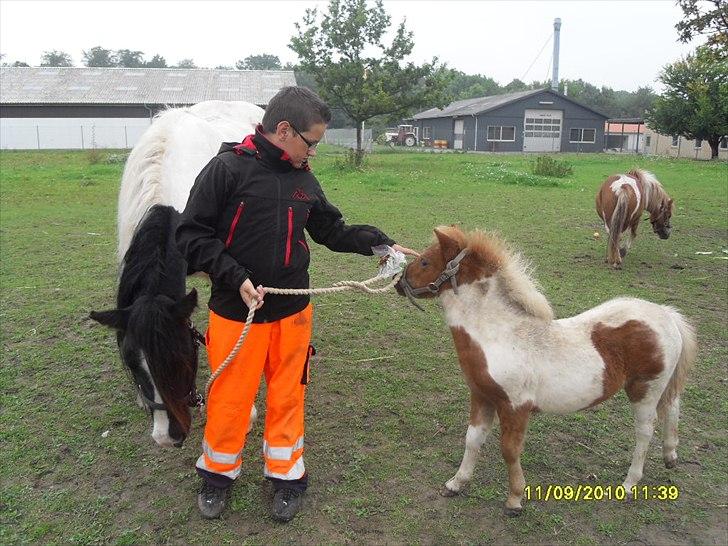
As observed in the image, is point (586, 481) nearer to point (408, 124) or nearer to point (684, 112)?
point (684, 112)

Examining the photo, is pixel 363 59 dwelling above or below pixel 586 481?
above

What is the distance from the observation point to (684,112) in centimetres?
3269

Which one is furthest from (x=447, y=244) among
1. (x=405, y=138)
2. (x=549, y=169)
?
(x=405, y=138)

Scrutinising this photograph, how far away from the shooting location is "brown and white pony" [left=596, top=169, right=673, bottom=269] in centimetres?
778

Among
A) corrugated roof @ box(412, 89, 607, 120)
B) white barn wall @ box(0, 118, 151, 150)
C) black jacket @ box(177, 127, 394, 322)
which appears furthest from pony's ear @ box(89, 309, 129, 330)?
corrugated roof @ box(412, 89, 607, 120)

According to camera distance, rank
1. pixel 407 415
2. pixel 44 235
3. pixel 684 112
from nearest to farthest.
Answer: pixel 407 415 → pixel 44 235 → pixel 684 112

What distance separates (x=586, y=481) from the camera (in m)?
3.17

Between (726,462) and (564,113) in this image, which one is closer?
(726,462)

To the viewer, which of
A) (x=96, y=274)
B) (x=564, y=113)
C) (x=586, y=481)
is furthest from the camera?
(x=564, y=113)

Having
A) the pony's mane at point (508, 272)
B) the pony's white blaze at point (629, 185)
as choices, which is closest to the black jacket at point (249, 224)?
the pony's mane at point (508, 272)

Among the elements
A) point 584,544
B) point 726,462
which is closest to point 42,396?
point 584,544

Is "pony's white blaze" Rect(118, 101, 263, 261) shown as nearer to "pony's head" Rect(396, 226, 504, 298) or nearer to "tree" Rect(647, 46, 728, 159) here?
"pony's head" Rect(396, 226, 504, 298)

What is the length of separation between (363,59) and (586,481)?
22345 millimetres

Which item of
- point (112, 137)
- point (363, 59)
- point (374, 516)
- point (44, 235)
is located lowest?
point (374, 516)
